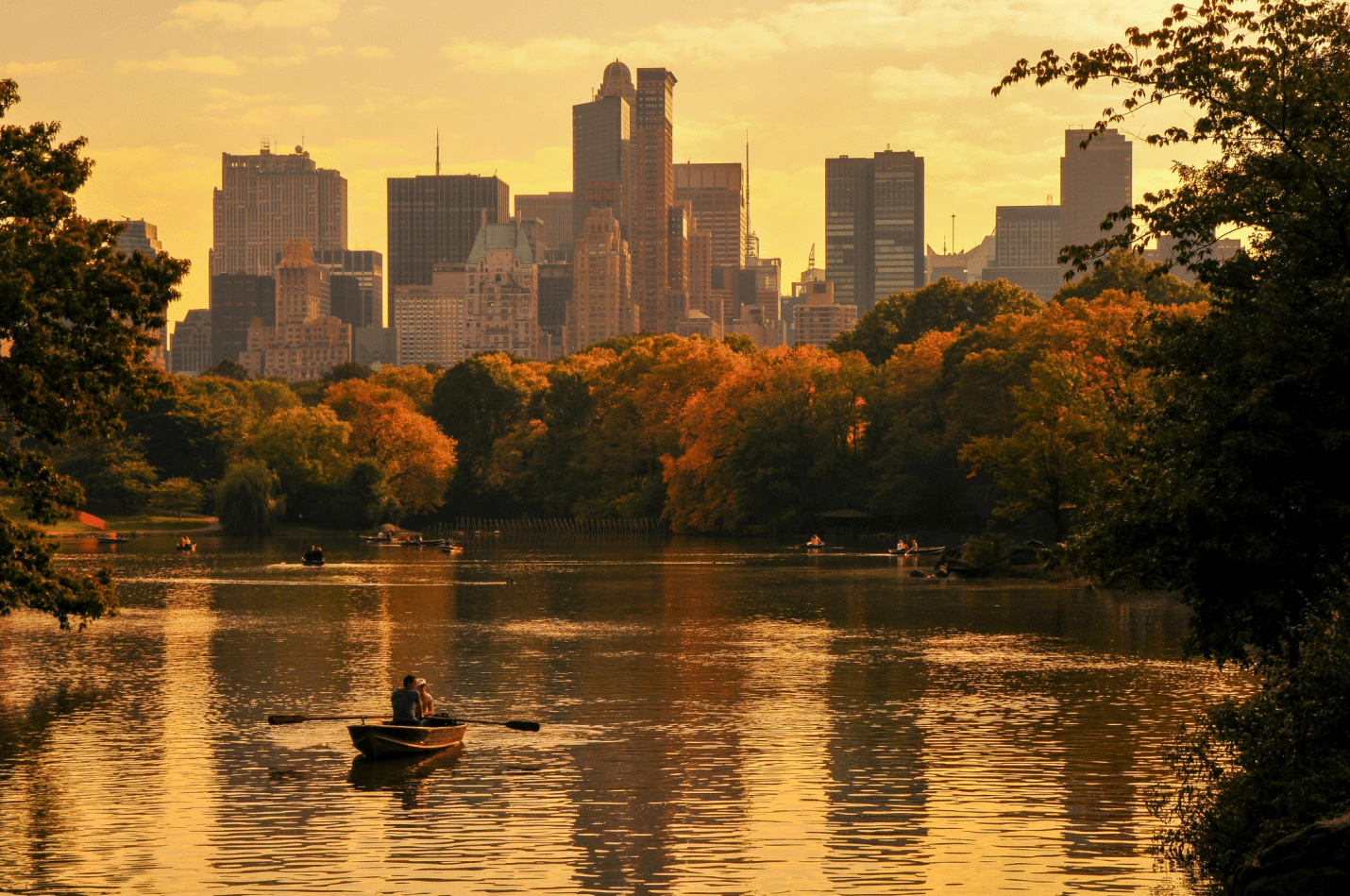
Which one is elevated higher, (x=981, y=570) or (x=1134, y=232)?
(x=1134, y=232)

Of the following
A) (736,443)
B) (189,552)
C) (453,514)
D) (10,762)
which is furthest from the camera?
(453,514)

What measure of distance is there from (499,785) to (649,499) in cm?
12064

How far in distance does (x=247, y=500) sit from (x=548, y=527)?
32.0 meters

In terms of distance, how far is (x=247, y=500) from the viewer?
141 m

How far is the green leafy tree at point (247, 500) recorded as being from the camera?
140750 mm

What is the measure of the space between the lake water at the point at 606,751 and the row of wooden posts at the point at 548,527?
82075 mm

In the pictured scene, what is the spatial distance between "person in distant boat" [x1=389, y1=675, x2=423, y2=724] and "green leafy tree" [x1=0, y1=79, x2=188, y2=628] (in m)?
6.69

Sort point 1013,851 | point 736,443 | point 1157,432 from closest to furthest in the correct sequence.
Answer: point 1013,851 → point 1157,432 → point 736,443

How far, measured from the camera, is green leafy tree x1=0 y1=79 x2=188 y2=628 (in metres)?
30.9

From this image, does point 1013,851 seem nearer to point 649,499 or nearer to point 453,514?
point 649,499

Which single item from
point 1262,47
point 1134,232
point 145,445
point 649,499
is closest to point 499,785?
point 1134,232

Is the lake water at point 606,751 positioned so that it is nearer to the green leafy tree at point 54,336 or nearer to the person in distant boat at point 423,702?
the person in distant boat at point 423,702

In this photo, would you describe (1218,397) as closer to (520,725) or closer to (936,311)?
(520,725)

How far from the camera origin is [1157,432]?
89.6 ft
